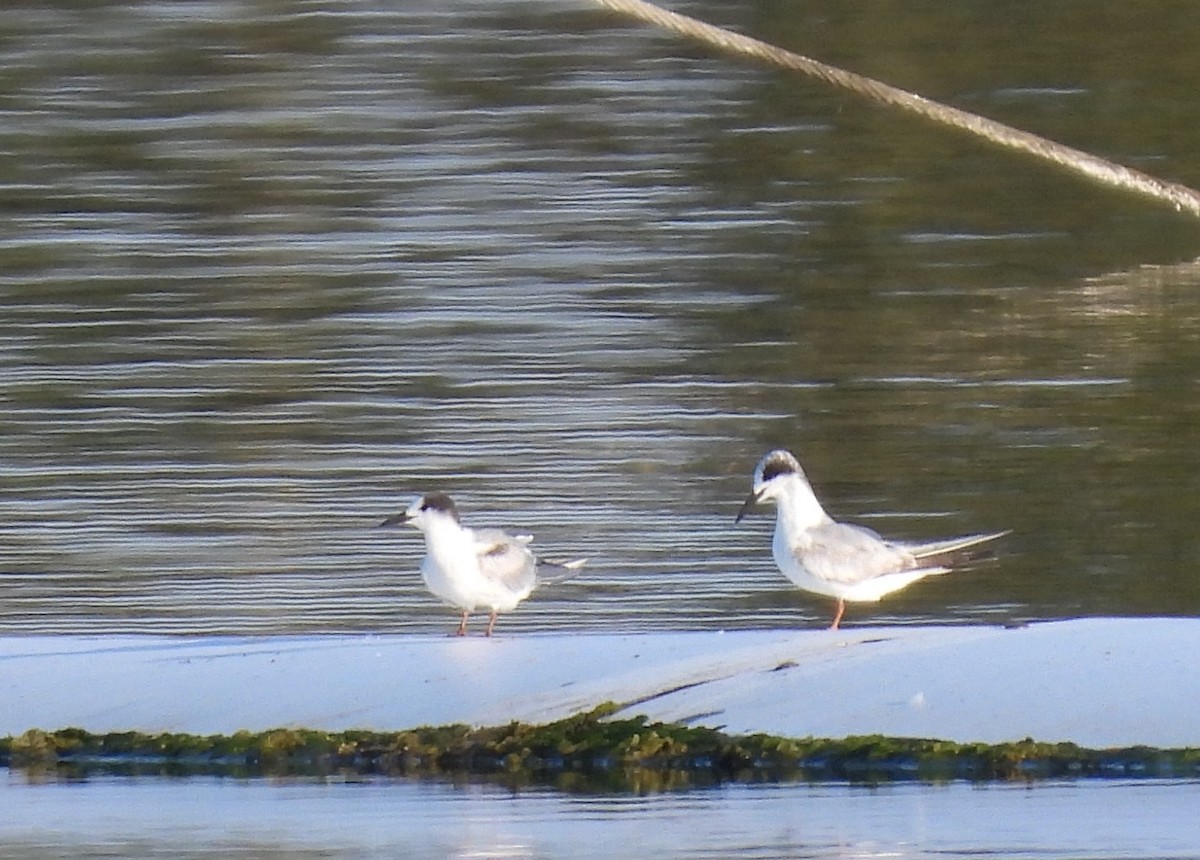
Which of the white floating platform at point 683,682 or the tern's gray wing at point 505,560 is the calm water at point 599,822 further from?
the tern's gray wing at point 505,560

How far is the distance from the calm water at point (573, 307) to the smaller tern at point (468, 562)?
0.99 meters

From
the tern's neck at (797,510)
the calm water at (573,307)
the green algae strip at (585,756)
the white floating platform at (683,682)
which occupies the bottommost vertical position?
the green algae strip at (585,756)

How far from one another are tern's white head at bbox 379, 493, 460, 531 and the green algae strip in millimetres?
1430

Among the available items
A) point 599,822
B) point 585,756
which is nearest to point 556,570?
point 585,756

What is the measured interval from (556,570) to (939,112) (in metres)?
5.57

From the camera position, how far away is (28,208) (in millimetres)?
17328

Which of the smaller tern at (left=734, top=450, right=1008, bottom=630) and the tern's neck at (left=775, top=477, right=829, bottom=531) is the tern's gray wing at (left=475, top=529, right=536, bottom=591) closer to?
the smaller tern at (left=734, top=450, right=1008, bottom=630)

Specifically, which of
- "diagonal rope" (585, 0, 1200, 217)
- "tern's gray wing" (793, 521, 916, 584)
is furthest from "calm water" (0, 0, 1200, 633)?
"diagonal rope" (585, 0, 1200, 217)

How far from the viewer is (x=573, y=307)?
1497cm

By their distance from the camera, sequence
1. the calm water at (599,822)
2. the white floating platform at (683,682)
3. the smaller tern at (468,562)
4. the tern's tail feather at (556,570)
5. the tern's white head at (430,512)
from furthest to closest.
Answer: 1. the tern's tail feather at (556,570)
2. the tern's white head at (430,512)
3. the smaller tern at (468,562)
4. the white floating platform at (683,682)
5. the calm water at (599,822)

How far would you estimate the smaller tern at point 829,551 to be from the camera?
8.58 metres

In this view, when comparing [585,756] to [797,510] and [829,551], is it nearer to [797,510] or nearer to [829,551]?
[829,551]

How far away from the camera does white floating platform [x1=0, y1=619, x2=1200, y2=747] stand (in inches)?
284

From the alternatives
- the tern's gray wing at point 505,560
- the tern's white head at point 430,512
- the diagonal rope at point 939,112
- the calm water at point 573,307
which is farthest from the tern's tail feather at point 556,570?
the diagonal rope at point 939,112
